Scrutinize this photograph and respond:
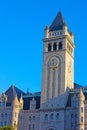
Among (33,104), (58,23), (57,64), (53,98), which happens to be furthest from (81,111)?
(58,23)

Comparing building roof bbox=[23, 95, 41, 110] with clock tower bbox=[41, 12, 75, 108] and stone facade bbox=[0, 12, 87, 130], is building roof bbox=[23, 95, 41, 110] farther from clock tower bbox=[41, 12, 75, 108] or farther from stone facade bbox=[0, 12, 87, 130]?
clock tower bbox=[41, 12, 75, 108]

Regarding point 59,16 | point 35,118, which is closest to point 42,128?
point 35,118

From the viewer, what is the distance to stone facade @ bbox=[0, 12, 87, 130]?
10194cm

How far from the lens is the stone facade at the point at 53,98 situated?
102 m

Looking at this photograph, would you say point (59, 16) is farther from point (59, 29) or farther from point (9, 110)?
point (9, 110)

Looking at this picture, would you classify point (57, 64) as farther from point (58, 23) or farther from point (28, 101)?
point (28, 101)

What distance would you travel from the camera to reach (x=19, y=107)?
110312 millimetres

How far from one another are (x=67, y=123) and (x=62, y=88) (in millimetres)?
10478

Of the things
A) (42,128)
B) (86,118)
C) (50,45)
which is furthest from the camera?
(50,45)

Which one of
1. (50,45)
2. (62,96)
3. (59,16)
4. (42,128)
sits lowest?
(42,128)

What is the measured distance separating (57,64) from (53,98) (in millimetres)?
10595

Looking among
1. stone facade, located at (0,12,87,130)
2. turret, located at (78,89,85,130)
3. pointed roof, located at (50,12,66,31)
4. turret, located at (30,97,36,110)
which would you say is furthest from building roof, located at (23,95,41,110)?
pointed roof, located at (50,12,66,31)

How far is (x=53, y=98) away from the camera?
349 feet

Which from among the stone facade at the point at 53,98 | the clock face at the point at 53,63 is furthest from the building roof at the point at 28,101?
the clock face at the point at 53,63
